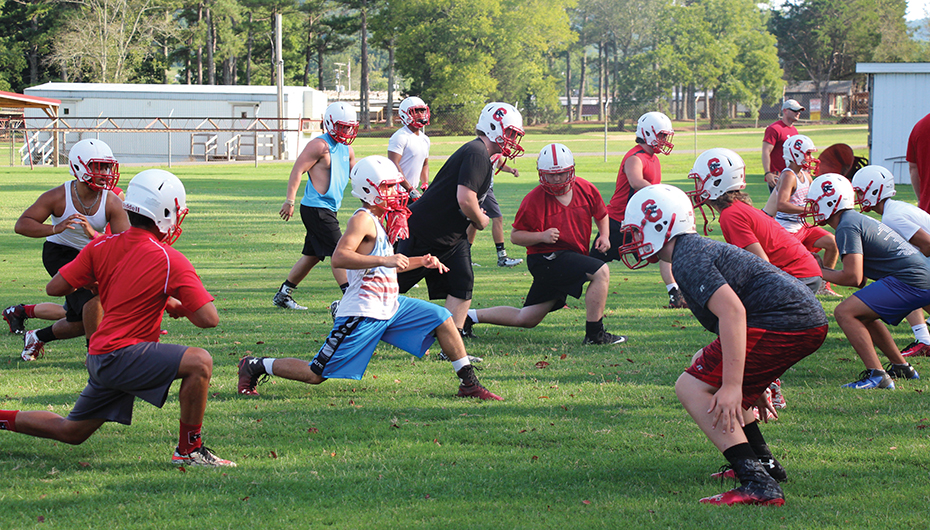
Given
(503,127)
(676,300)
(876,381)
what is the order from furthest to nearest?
(676,300) < (503,127) < (876,381)

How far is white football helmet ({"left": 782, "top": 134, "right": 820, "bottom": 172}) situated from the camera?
9.95 meters

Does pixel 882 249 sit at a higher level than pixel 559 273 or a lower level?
higher

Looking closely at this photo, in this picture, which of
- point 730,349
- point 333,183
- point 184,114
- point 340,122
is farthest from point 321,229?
point 184,114

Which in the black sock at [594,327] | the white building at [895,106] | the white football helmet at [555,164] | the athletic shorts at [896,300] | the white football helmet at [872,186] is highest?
the white building at [895,106]

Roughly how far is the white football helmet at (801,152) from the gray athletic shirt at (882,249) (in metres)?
3.59

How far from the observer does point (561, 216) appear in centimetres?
795

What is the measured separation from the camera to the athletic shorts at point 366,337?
570cm

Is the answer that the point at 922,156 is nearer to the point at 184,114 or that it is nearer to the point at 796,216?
the point at 796,216

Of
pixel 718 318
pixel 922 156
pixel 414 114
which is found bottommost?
pixel 718 318

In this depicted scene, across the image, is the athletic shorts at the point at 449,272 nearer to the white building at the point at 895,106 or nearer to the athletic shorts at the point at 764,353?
the athletic shorts at the point at 764,353

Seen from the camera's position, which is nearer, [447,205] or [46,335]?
[46,335]

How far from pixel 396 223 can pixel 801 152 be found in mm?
6003

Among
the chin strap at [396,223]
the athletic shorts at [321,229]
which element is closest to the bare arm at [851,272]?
the chin strap at [396,223]

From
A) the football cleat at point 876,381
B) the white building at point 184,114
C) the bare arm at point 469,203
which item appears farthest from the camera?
the white building at point 184,114
